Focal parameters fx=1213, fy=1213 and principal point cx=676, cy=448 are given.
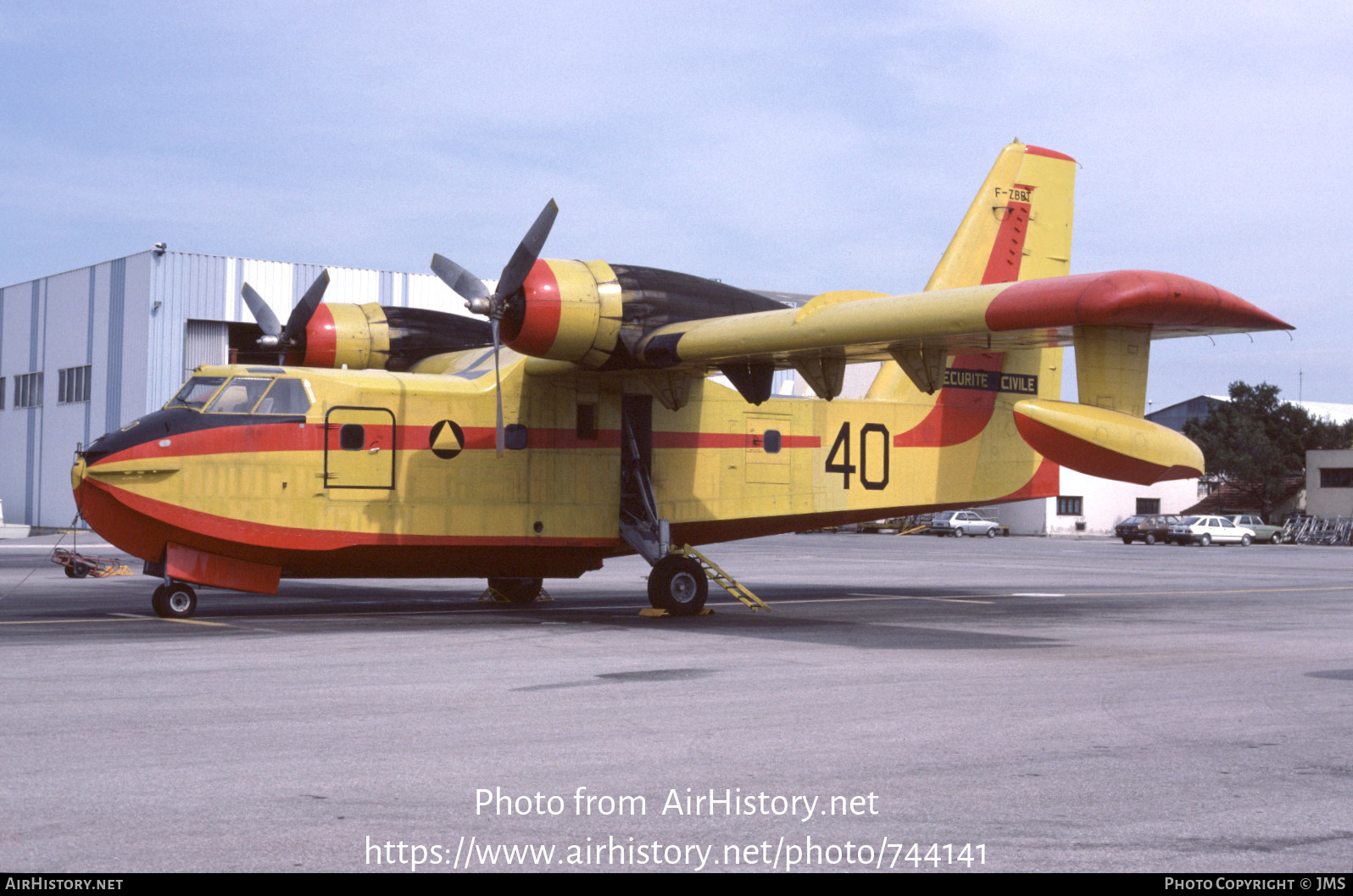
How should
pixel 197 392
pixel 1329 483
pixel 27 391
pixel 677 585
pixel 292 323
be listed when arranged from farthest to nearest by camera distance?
pixel 1329 483, pixel 27 391, pixel 292 323, pixel 677 585, pixel 197 392

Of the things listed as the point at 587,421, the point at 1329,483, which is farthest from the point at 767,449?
the point at 1329,483

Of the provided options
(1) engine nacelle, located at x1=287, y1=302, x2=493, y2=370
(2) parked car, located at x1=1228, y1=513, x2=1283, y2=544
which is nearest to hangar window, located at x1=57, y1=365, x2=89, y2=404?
(1) engine nacelle, located at x1=287, y1=302, x2=493, y2=370

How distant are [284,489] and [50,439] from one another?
1802 inches

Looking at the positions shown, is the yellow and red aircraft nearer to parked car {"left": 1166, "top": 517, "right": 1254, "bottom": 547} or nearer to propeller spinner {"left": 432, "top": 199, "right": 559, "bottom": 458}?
propeller spinner {"left": 432, "top": 199, "right": 559, "bottom": 458}

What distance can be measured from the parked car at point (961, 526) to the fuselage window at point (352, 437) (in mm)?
57866

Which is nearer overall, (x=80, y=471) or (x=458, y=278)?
(x=80, y=471)

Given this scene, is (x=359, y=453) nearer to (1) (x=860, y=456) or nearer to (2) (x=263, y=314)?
(2) (x=263, y=314)

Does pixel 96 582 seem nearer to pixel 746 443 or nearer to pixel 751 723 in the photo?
pixel 746 443

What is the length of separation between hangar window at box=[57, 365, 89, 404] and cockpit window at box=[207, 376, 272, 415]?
41556 mm

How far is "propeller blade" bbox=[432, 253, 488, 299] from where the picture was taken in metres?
17.5

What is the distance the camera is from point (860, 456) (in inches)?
812

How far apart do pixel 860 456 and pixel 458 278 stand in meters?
7.39

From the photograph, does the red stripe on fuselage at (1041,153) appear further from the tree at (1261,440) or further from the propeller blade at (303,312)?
the tree at (1261,440)
